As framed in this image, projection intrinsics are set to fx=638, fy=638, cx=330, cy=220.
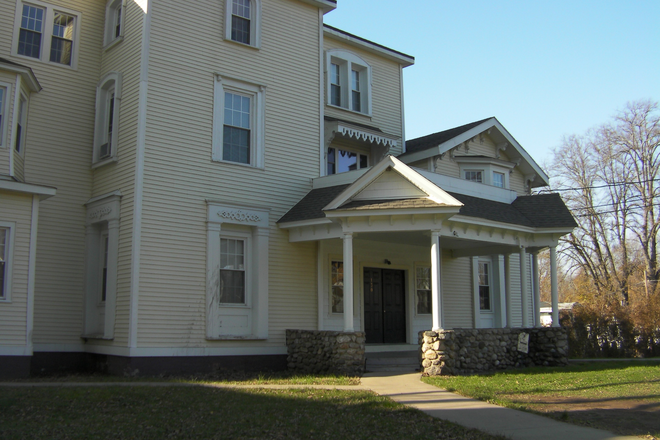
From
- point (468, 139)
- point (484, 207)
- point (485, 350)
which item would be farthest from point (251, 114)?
point (485, 350)

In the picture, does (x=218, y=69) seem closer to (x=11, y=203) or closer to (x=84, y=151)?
(x=84, y=151)

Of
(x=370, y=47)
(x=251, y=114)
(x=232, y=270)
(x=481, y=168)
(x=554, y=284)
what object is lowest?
(x=554, y=284)

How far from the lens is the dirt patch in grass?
31.3 ft

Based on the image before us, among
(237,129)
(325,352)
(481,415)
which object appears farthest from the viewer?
(237,129)

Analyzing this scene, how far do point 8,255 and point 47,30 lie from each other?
20.1 feet

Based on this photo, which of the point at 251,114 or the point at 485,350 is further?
the point at 251,114

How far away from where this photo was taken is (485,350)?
52.0 ft

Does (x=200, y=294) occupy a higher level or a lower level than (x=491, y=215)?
lower

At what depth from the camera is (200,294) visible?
597 inches

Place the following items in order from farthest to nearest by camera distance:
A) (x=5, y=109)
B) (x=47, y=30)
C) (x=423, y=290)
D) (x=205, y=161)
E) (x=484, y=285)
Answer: (x=484, y=285) < (x=423, y=290) < (x=47, y=30) < (x=205, y=161) < (x=5, y=109)

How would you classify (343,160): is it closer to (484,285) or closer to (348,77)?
(348,77)

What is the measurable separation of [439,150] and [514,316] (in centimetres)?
714

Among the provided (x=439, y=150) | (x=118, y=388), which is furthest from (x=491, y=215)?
(x=118, y=388)

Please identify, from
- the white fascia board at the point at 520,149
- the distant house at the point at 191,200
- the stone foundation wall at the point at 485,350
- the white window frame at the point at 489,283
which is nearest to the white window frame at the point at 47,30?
the distant house at the point at 191,200
